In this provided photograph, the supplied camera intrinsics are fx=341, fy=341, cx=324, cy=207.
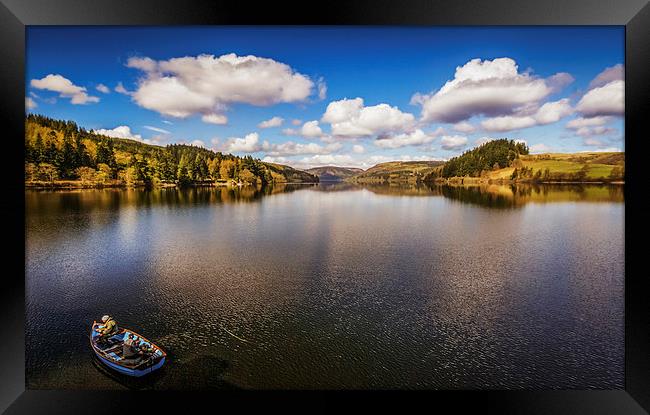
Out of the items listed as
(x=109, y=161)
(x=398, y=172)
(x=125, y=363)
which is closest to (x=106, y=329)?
(x=125, y=363)

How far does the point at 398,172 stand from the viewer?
158 m

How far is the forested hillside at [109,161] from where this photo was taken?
5266 cm

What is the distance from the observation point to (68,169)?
2185 inches

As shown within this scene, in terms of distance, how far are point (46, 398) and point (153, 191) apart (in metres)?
66.5

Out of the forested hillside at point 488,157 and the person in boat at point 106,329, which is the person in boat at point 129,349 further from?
the forested hillside at point 488,157

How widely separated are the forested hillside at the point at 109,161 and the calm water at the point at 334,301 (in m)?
20.8

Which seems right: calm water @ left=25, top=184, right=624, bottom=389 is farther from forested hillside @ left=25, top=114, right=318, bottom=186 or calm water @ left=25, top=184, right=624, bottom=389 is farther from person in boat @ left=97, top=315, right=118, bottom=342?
forested hillside @ left=25, top=114, right=318, bottom=186

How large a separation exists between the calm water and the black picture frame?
18.4 ft

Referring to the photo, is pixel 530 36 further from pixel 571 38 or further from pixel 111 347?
pixel 111 347

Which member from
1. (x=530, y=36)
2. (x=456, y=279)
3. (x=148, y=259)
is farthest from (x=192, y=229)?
(x=530, y=36)

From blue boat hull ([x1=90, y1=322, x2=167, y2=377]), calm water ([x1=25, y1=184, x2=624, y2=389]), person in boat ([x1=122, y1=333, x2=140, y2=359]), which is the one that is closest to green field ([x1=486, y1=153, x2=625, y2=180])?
calm water ([x1=25, y1=184, x2=624, y2=389])
